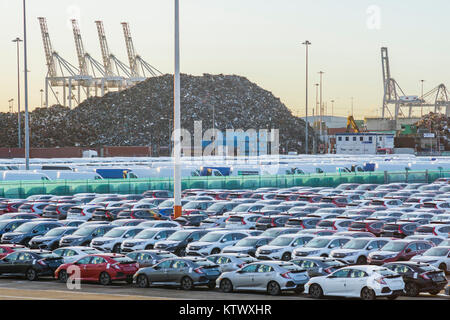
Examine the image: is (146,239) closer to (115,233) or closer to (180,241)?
(180,241)

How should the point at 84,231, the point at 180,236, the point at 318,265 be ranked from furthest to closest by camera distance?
the point at 84,231 → the point at 180,236 → the point at 318,265

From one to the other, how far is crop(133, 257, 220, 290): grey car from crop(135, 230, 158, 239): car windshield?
23.2 ft

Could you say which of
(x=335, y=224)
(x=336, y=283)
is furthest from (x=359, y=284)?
(x=335, y=224)

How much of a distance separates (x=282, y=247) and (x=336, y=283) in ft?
24.1

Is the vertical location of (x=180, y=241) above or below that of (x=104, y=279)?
above

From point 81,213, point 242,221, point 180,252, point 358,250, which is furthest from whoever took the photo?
point 81,213

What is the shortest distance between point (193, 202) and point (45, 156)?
78314 mm

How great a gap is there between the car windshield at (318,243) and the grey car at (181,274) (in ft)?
18.6

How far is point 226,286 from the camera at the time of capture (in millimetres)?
24969

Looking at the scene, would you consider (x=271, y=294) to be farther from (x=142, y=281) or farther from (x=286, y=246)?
(x=286, y=246)

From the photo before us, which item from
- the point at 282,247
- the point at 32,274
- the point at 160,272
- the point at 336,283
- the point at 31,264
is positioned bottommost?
the point at 32,274

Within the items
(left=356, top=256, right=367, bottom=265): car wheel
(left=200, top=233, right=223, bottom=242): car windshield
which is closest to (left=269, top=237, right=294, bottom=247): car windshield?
(left=200, top=233, right=223, bottom=242): car windshield
